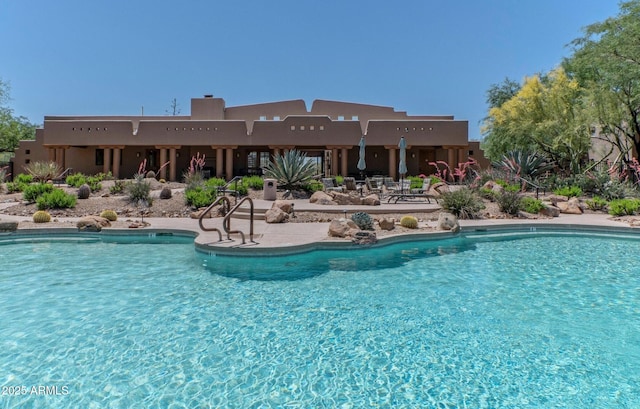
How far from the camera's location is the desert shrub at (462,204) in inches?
458

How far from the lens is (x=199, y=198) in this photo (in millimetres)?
12883

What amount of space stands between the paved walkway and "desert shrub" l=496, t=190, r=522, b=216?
3.54 ft

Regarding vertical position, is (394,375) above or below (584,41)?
below

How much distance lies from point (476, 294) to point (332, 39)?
18.0 metres

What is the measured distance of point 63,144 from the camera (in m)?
22.9

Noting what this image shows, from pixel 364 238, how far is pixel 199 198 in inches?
287

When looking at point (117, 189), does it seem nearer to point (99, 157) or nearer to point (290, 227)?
point (290, 227)

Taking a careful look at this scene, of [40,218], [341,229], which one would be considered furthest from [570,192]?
[40,218]

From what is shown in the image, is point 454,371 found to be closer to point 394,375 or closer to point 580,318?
point 394,375

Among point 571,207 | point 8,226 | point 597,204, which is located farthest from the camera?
point 597,204

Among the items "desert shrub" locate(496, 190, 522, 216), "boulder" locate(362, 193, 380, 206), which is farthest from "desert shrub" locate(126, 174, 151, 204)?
"desert shrub" locate(496, 190, 522, 216)

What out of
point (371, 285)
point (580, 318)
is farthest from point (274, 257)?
point (580, 318)

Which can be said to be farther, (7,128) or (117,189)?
(7,128)

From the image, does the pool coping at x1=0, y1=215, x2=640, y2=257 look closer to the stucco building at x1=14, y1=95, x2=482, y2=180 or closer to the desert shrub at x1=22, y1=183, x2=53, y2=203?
the desert shrub at x1=22, y1=183, x2=53, y2=203
